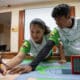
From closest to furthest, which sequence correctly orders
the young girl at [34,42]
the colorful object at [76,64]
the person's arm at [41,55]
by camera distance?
the colorful object at [76,64] → the person's arm at [41,55] → the young girl at [34,42]

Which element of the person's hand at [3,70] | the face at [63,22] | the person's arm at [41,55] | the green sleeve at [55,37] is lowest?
the person's hand at [3,70]

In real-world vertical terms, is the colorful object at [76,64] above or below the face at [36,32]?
below

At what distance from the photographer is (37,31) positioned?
896mm

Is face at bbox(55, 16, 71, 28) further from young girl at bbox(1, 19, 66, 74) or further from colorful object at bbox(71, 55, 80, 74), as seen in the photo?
colorful object at bbox(71, 55, 80, 74)

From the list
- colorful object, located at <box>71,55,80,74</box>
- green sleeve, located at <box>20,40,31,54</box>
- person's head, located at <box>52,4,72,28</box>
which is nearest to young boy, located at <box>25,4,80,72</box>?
person's head, located at <box>52,4,72,28</box>

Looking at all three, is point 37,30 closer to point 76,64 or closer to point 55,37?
point 55,37

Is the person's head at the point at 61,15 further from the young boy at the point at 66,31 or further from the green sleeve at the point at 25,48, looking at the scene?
the green sleeve at the point at 25,48

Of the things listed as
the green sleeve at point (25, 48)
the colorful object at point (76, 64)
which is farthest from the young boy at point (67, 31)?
the colorful object at point (76, 64)

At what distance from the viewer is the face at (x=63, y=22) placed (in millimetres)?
909

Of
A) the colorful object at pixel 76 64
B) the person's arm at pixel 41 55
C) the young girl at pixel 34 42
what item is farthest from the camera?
the young girl at pixel 34 42

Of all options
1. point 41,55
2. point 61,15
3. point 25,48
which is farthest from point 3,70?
point 61,15

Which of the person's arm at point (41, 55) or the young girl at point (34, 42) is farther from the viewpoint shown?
the young girl at point (34, 42)

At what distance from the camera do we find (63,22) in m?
0.94

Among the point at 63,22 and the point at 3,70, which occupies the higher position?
the point at 63,22
